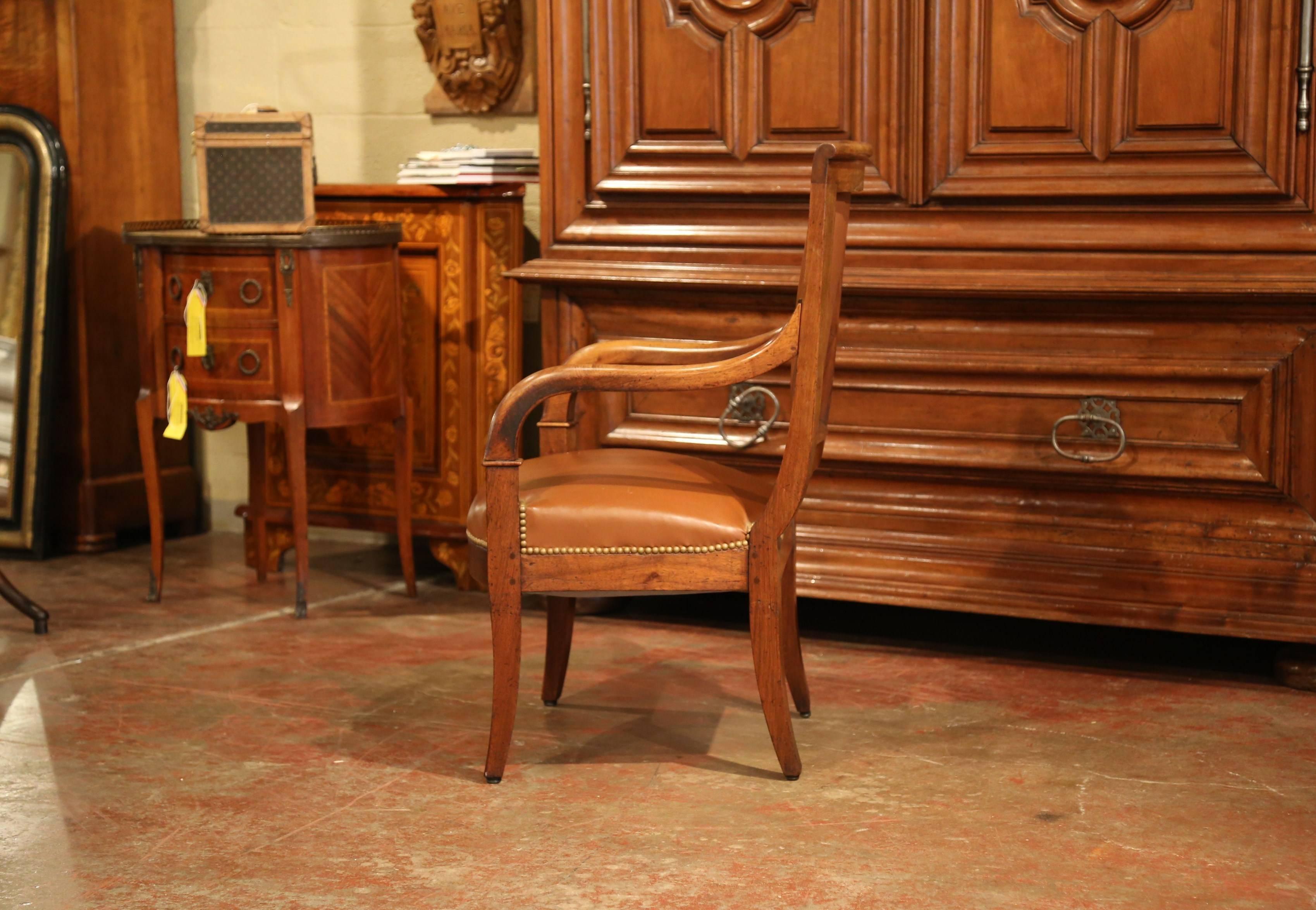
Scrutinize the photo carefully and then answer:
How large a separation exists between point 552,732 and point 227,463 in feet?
7.89

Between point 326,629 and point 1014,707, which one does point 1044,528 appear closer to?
point 1014,707

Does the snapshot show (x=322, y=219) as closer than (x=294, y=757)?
No

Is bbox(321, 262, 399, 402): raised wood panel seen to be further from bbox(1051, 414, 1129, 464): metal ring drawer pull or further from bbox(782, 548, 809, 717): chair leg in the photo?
bbox(1051, 414, 1129, 464): metal ring drawer pull

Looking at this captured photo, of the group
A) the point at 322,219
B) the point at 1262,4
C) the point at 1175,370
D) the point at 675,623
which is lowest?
the point at 675,623

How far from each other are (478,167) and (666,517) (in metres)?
1.68

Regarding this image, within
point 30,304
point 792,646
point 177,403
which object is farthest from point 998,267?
point 30,304

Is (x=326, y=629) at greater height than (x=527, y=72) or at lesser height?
lesser

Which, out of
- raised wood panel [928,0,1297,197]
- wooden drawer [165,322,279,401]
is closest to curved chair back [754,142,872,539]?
raised wood panel [928,0,1297,197]

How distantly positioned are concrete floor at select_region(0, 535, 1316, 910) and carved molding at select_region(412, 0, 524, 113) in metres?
1.52

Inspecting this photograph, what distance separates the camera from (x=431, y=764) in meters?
2.67

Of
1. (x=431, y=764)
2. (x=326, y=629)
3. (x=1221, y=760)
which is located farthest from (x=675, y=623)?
(x=1221, y=760)

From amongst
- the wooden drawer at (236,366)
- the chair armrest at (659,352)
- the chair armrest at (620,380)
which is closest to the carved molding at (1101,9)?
the chair armrest at (659,352)

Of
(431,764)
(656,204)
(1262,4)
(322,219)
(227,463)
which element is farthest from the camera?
(227,463)

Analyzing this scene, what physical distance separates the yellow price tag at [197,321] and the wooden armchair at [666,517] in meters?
1.41
